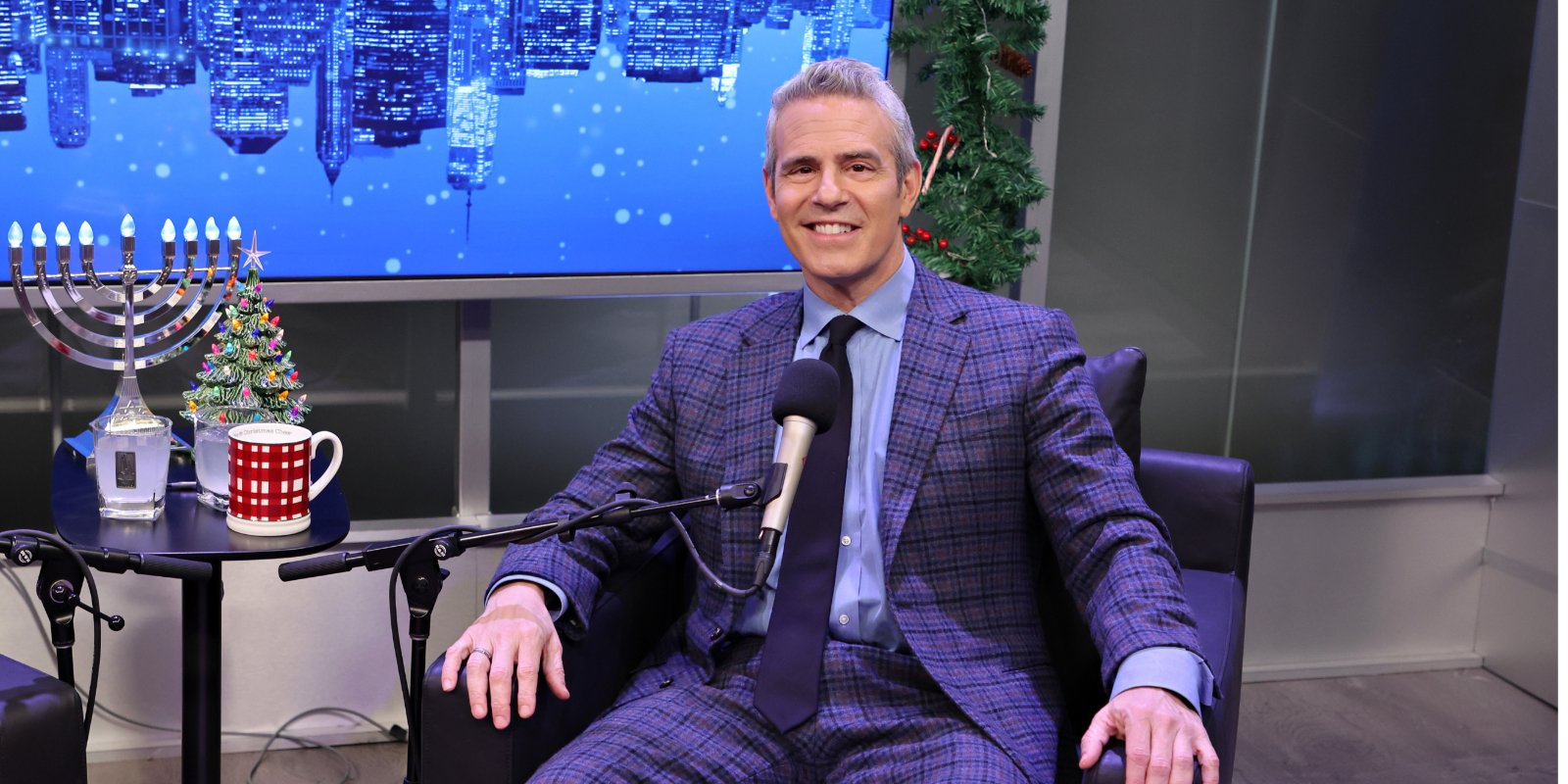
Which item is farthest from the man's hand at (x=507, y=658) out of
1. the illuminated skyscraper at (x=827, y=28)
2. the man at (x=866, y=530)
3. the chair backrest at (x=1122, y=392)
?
the illuminated skyscraper at (x=827, y=28)

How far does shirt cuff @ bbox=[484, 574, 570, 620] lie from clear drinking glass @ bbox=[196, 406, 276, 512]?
0.48 m

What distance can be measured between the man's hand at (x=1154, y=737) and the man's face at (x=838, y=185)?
0.67m

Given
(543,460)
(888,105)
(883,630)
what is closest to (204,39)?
(543,460)

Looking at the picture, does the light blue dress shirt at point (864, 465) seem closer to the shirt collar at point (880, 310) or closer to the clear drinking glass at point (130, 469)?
the shirt collar at point (880, 310)

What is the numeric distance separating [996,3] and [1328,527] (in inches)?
57.9

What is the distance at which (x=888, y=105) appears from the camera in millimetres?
2104

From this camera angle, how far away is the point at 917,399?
2.08 m

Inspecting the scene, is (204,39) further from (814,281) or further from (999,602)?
(999,602)

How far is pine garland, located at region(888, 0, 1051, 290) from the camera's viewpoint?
289 centimetres

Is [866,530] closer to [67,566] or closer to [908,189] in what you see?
[908,189]

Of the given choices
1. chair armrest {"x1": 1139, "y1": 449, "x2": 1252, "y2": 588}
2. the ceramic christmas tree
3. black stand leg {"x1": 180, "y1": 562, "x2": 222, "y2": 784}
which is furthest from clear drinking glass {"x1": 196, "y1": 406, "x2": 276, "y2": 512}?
chair armrest {"x1": 1139, "y1": 449, "x2": 1252, "y2": 588}

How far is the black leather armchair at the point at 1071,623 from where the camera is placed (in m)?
1.83

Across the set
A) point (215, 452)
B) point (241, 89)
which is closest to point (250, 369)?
point (215, 452)

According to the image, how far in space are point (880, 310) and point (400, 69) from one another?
1.12m
